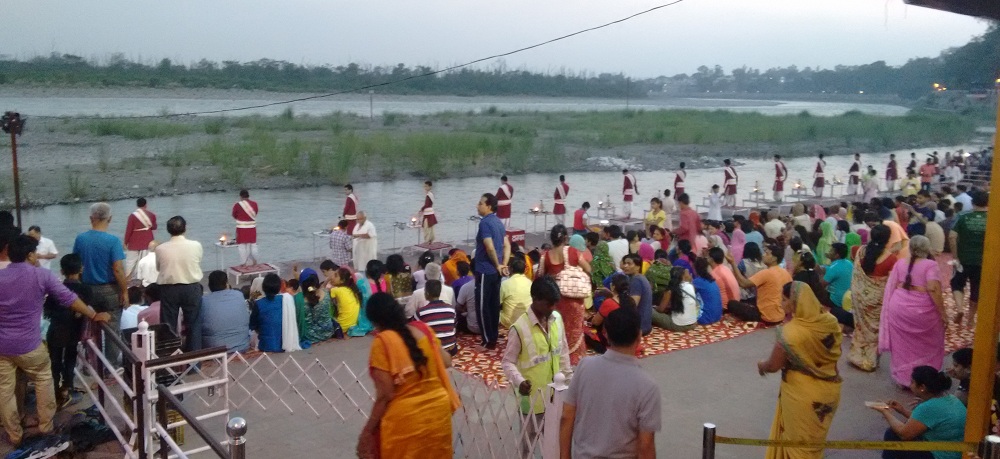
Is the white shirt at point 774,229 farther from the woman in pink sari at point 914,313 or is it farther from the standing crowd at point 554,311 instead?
the woman in pink sari at point 914,313

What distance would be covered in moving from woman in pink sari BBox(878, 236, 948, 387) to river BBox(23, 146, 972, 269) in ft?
31.6

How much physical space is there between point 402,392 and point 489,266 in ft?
12.1

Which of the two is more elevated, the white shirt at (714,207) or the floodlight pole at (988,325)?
→ the floodlight pole at (988,325)

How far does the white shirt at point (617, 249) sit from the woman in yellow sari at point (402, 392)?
6238 mm

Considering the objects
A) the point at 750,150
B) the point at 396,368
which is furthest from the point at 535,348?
the point at 750,150

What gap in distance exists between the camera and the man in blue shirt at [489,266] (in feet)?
23.5

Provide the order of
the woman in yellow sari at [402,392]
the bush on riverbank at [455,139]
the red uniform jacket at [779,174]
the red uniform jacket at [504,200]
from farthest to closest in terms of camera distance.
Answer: the bush on riverbank at [455,139] → the red uniform jacket at [779,174] → the red uniform jacket at [504,200] → the woman in yellow sari at [402,392]

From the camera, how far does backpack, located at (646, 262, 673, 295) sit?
842 centimetres

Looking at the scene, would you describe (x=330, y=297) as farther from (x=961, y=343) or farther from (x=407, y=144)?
(x=407, y=144)

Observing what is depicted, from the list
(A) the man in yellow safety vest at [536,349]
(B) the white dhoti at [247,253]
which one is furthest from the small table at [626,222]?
(A) the man in yellow safety vest at [536,349]

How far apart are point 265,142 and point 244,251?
68.8 ft

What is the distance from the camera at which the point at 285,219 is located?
20.9m

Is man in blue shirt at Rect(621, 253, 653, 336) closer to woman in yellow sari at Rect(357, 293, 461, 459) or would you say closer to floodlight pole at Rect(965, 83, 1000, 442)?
floodlight pole at Rect(965, 83, 1000, 442)

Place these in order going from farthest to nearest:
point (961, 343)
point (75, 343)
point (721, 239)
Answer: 1. point (721, 239)
2. point (961, 343)
3. point (75, 343)
